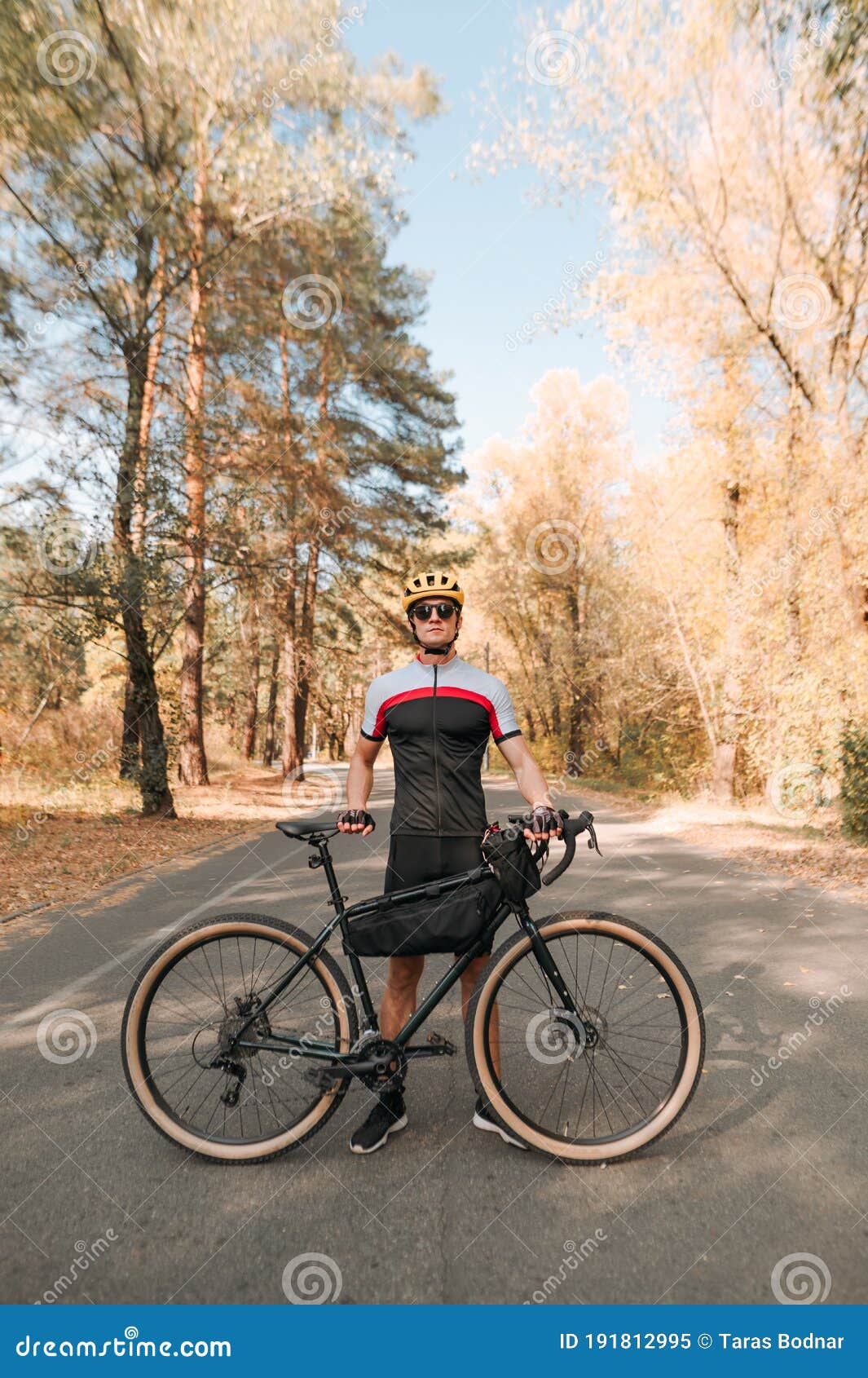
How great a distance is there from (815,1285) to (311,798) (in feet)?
61.1

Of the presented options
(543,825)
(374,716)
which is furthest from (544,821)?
(374,716)

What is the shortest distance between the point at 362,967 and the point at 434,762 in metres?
0.86

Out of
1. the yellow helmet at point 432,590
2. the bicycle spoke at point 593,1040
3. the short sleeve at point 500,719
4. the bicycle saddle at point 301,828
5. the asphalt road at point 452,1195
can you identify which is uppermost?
the yellow helmet at point 432,590

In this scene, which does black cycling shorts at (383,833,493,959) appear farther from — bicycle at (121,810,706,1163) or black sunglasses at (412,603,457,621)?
black sunglasses at (412,603,457,621)

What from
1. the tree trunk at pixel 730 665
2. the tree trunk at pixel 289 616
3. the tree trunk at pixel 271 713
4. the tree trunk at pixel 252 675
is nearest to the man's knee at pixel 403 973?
the tree trunk at pixel 289 616

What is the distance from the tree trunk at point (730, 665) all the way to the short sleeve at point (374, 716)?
14213 millimetres

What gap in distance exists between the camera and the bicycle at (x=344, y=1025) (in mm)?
3104

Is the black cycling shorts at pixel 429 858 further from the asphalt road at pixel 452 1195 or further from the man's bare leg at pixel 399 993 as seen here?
the asphalt road at pixel 452 1195

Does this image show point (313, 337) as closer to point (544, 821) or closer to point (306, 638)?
point (306, 638)

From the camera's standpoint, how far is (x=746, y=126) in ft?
40.3

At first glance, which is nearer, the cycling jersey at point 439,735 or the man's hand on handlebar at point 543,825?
the man's hand on handlebar at point 543,825

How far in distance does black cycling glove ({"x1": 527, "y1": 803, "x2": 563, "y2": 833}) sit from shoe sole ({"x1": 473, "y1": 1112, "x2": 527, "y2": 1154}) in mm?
1180

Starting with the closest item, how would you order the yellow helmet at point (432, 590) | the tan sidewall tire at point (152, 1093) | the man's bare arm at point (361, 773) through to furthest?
the tan sidewall tire at point (152, 1093) < the yellow helmet at point (432, 590) < the man's bare arm at point (361, 773)

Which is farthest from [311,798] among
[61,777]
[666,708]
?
[666,708]
